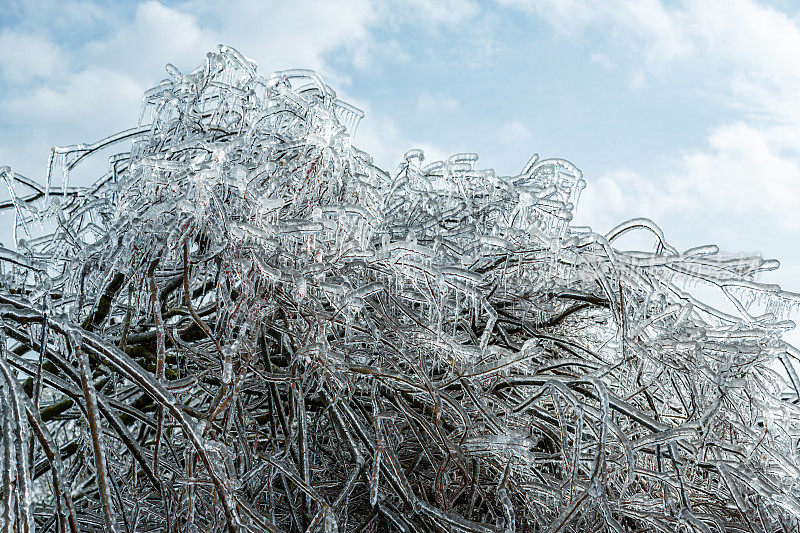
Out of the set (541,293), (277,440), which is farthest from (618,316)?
(277,440)

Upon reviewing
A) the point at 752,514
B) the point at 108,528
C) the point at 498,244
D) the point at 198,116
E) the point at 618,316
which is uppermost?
the point at 198,116

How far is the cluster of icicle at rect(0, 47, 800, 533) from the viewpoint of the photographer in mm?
1689

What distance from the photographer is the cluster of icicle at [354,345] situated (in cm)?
169

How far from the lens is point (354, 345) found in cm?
207

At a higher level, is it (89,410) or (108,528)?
(89,410)

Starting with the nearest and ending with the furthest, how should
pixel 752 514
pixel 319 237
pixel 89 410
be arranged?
pixel 89 410, pixel 319 237, pixel 752 514

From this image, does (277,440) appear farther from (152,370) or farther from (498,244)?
(498,244)

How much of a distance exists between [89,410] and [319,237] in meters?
0.72

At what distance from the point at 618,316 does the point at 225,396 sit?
1.18 m

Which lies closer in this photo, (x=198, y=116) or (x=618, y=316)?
(x=618, y=316)

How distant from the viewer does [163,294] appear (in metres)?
2.33

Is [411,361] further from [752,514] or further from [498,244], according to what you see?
[752,514]

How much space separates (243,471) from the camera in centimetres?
186

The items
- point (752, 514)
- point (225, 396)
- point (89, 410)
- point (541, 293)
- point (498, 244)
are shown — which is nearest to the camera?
point (89, 410)
